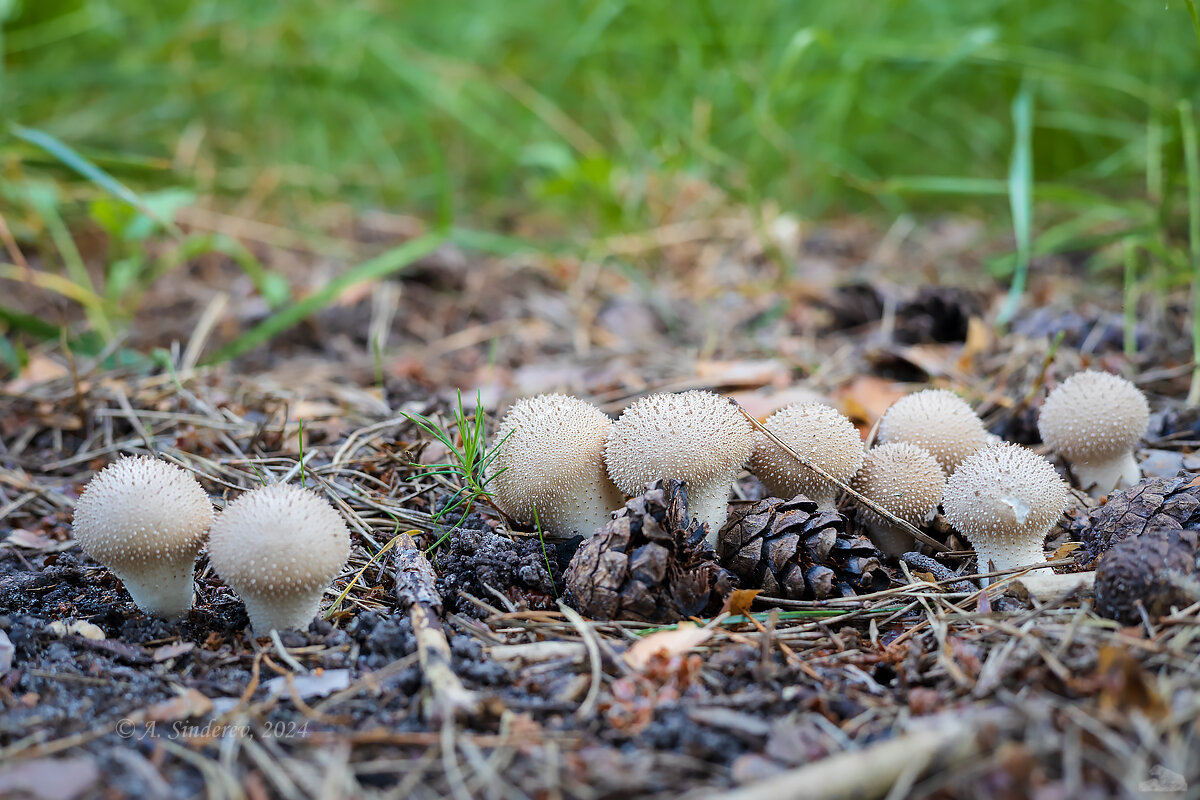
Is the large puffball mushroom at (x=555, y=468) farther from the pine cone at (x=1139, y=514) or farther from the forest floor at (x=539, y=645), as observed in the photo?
the pine cone at (x=1139, y=514)

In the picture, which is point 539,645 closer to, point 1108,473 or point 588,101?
point 1108,473

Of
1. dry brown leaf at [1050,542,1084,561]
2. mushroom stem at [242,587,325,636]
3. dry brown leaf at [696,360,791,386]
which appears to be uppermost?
Result: dry brown leaf at [696,360,791,386]

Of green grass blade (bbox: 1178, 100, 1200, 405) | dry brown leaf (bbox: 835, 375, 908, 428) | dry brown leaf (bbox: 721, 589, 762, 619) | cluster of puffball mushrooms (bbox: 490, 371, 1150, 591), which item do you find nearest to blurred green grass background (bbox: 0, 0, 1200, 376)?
green grass blade (bbox: 1178, 100, 1200, 405)

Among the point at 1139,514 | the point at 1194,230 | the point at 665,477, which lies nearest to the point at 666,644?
the point at 665,477

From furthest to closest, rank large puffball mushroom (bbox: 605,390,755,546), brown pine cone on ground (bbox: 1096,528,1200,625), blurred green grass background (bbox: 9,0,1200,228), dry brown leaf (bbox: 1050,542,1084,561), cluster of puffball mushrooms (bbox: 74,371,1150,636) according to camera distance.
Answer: blurred green grass background (bbox: 9,0,1200,228) < dry brown leaf (bbox: 1050,542,1084,561) < large puffball mushroom (bbox: 605,390,755,546) < cluster of puffball mushrooms (bbox: 74,371,1150,636) < brown pine cone on ground (bbox: 1096,528,1200,625)

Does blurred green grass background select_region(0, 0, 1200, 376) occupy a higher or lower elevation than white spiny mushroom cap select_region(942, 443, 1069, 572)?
higher

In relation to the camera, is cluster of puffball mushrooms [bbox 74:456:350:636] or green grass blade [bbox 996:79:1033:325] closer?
cluster of puffball mushrooms [bbox 74:456:350:636]

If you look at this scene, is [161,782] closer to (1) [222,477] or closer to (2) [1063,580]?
(1) [222,477]

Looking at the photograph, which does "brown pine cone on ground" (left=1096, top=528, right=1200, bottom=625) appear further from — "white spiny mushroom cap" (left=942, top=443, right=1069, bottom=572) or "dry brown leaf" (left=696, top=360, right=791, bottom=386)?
"dry brown leaf" (left=696, top=360, right=791, bottom=386)
